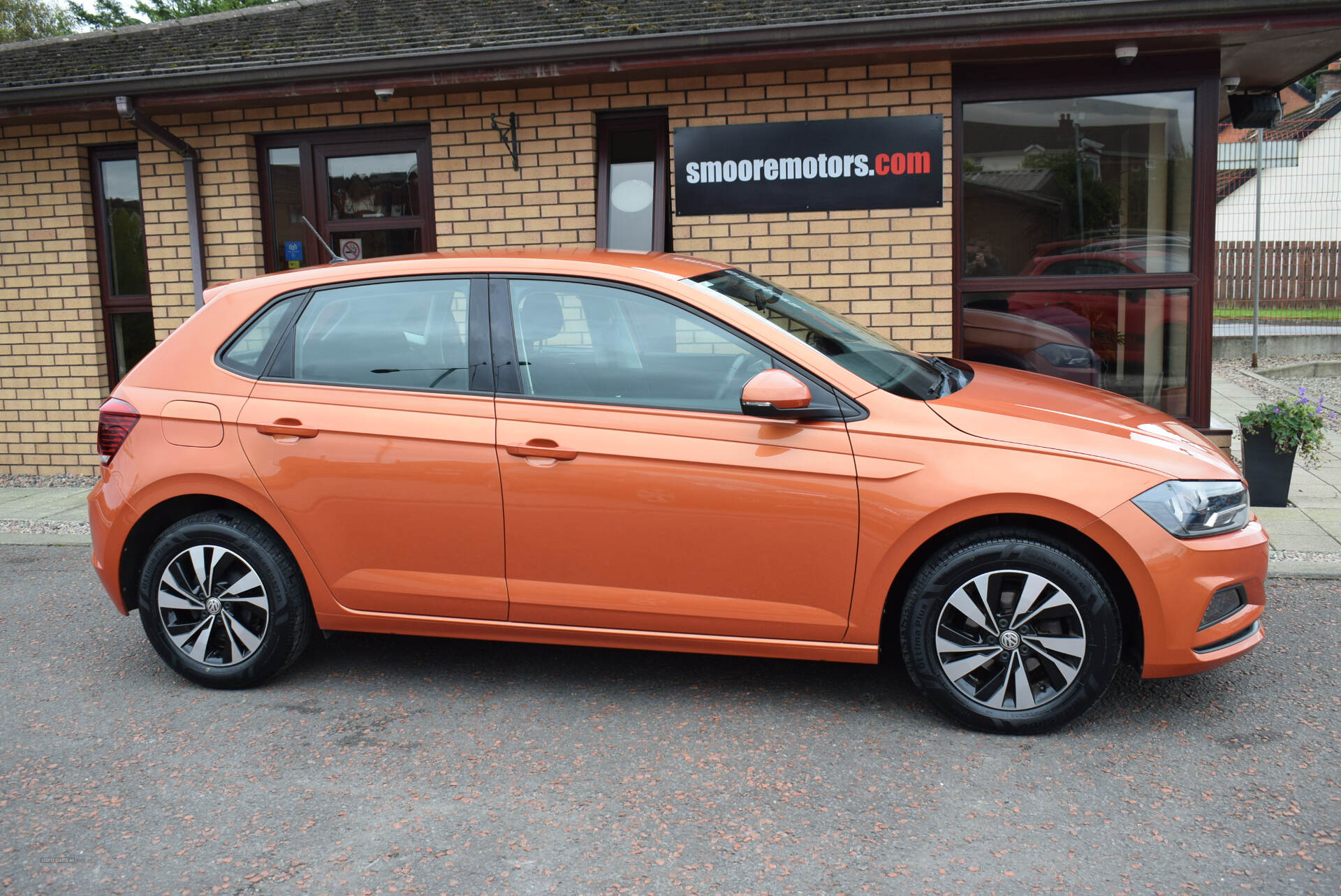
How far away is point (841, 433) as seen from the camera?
3.89 metres

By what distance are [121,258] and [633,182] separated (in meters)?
4.54

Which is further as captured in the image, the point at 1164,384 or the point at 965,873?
the point at 1164,384

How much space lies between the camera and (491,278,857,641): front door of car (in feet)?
12.8

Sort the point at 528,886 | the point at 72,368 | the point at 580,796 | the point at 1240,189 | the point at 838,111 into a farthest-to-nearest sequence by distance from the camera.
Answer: the point at 1240,189 < the point at 72,368 < the point at 838,111 < the point at 580,796 < the point at 528,886

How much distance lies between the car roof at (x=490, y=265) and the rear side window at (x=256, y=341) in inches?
4.2

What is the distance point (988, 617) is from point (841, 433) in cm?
81

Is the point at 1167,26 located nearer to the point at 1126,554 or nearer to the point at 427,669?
the point at 1126,554

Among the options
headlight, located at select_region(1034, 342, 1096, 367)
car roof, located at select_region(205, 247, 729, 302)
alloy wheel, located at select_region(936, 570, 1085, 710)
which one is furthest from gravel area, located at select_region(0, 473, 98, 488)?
alloy wheel, located at select_region(936, 570, 1085, 710)

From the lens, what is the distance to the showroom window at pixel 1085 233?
7492mm

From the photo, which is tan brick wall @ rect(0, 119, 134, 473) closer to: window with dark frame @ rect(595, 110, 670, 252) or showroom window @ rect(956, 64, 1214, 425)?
window with dark frame @ rect(595, 110, 670, 252)

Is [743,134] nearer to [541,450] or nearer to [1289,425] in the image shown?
[1289,425]

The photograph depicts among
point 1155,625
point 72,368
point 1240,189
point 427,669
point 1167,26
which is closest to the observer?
point 1155,625

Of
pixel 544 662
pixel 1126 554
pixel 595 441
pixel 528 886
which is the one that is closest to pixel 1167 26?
pixel 1126 554

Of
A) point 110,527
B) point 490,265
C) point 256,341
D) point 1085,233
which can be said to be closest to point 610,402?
point 490,265
